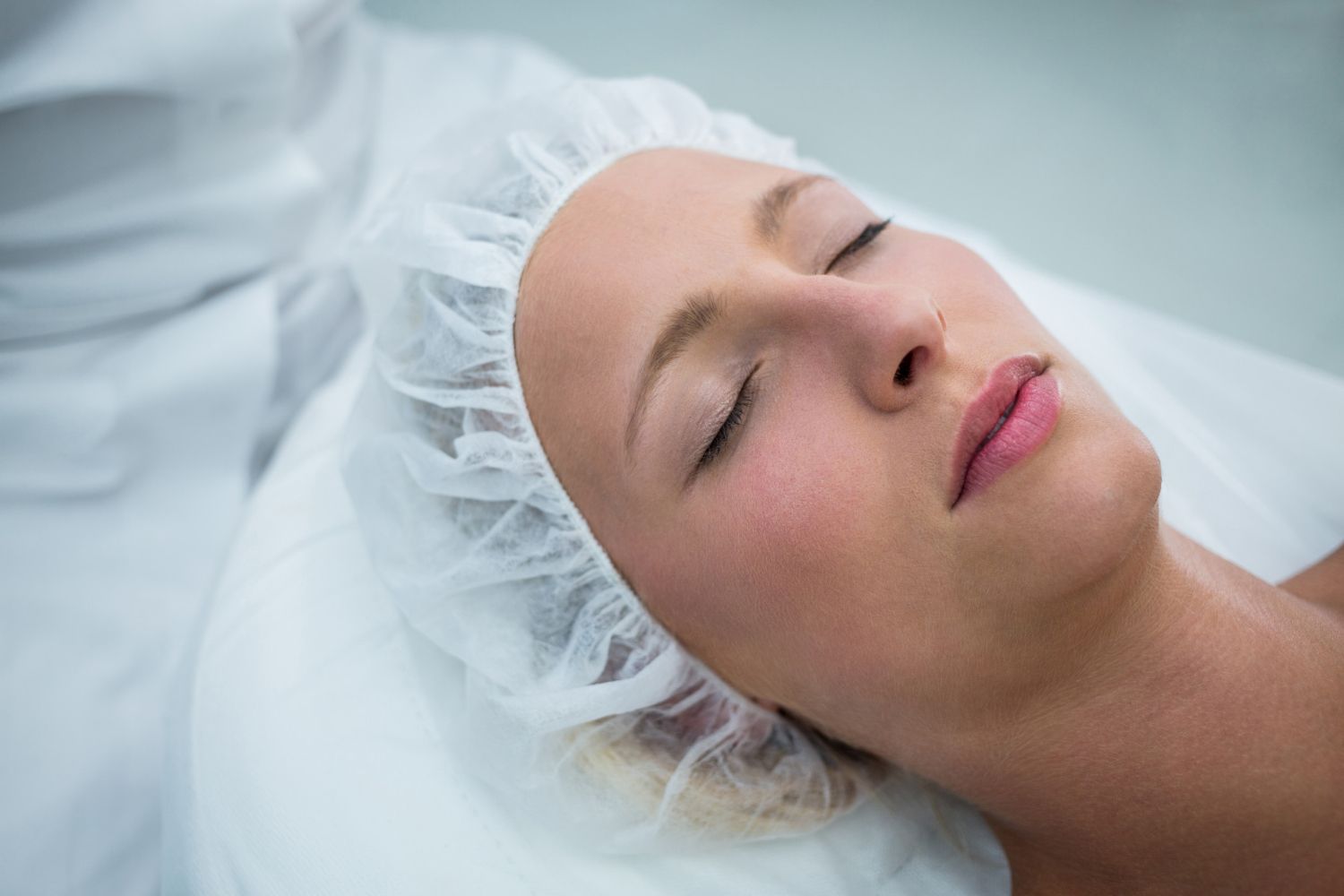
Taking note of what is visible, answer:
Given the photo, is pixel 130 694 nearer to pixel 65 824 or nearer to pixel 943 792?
pixel 65 824

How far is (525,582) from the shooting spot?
135 cm

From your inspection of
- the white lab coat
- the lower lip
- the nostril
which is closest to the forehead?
the nostril

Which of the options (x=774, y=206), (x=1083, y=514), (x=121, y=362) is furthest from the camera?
(x=121, y=362)

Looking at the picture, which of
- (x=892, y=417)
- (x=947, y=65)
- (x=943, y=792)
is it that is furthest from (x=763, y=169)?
(x=947, y=65)

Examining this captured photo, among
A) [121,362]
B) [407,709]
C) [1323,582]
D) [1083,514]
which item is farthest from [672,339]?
[121,362]

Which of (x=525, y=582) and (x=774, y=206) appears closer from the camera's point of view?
(x=774, y=206)

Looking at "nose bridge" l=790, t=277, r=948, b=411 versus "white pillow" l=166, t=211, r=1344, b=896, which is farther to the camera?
"white pillow" l=166, t=211, r=1344, b=896

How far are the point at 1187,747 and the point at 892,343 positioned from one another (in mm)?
581

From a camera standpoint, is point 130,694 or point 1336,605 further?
point 130,694

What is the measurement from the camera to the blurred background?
2.11m

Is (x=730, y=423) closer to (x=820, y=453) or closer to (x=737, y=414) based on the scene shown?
(x=737, y=414)

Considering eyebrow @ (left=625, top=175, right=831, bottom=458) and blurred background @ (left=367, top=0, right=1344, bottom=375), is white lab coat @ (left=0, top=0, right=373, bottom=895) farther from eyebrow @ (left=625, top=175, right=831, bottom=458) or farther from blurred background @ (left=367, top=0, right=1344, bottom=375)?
blurred background @ (left=367, top=0, right=1344, bottom=375)

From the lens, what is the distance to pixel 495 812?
4.34 feet

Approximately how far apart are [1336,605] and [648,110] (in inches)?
47.7
